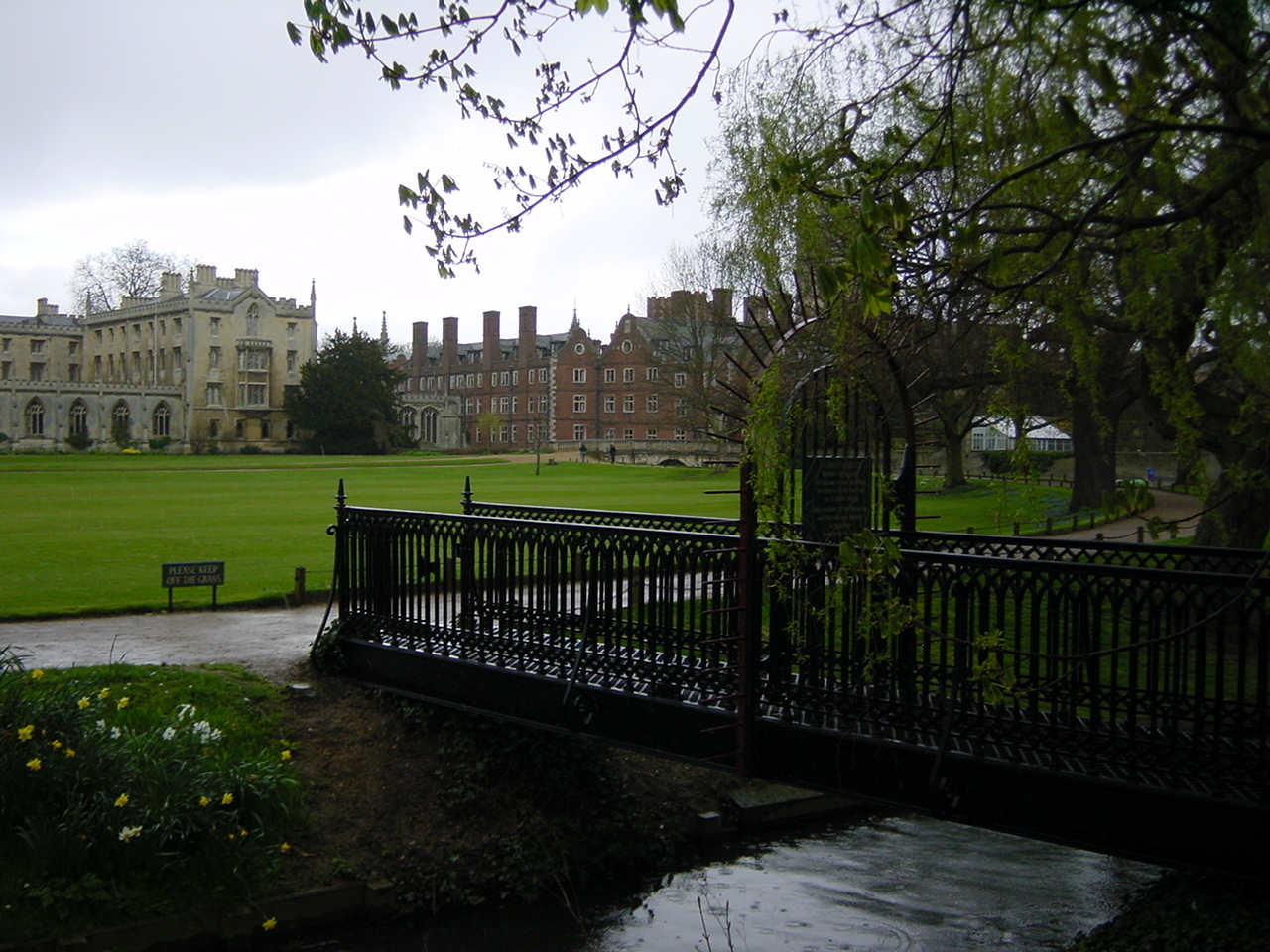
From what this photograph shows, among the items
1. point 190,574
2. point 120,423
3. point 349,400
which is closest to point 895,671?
point 190,574

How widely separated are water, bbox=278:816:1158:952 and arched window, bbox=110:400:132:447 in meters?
89.7

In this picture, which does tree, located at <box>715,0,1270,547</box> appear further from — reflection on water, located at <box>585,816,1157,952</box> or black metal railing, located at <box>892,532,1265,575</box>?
reflection on water, located at <box>585,816,1157,952</box>

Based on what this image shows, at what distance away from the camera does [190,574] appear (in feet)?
47.6

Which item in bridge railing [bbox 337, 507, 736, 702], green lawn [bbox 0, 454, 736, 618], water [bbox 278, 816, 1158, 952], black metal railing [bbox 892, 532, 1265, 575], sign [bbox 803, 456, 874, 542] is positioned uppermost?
sign [bbox 803, 456, 874, 542]

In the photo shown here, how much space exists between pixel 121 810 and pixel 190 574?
708cm

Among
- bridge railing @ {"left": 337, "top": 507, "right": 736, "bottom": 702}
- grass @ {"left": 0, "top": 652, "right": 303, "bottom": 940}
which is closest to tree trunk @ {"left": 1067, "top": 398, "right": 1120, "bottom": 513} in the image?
bridge railing @ {"left": 337, "top": 507, "right": 736, "bottom": 702}

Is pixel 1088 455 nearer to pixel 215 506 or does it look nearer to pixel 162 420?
pixel 215 506

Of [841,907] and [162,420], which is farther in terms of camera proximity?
[162,420]

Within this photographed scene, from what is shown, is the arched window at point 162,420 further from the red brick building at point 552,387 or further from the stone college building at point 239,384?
the red brick building at point 552,387

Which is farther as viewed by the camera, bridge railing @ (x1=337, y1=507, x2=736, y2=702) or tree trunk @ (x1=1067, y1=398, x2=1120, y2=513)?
tree trunk @ (x1=1067, y1=398, x2=1120, y2=513)

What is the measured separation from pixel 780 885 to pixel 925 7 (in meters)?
6.71

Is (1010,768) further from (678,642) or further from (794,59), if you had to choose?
(794,59)

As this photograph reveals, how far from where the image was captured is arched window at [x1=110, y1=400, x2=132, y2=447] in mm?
88625

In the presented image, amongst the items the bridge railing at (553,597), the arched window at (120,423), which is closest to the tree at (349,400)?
the arched window at (120,423)
